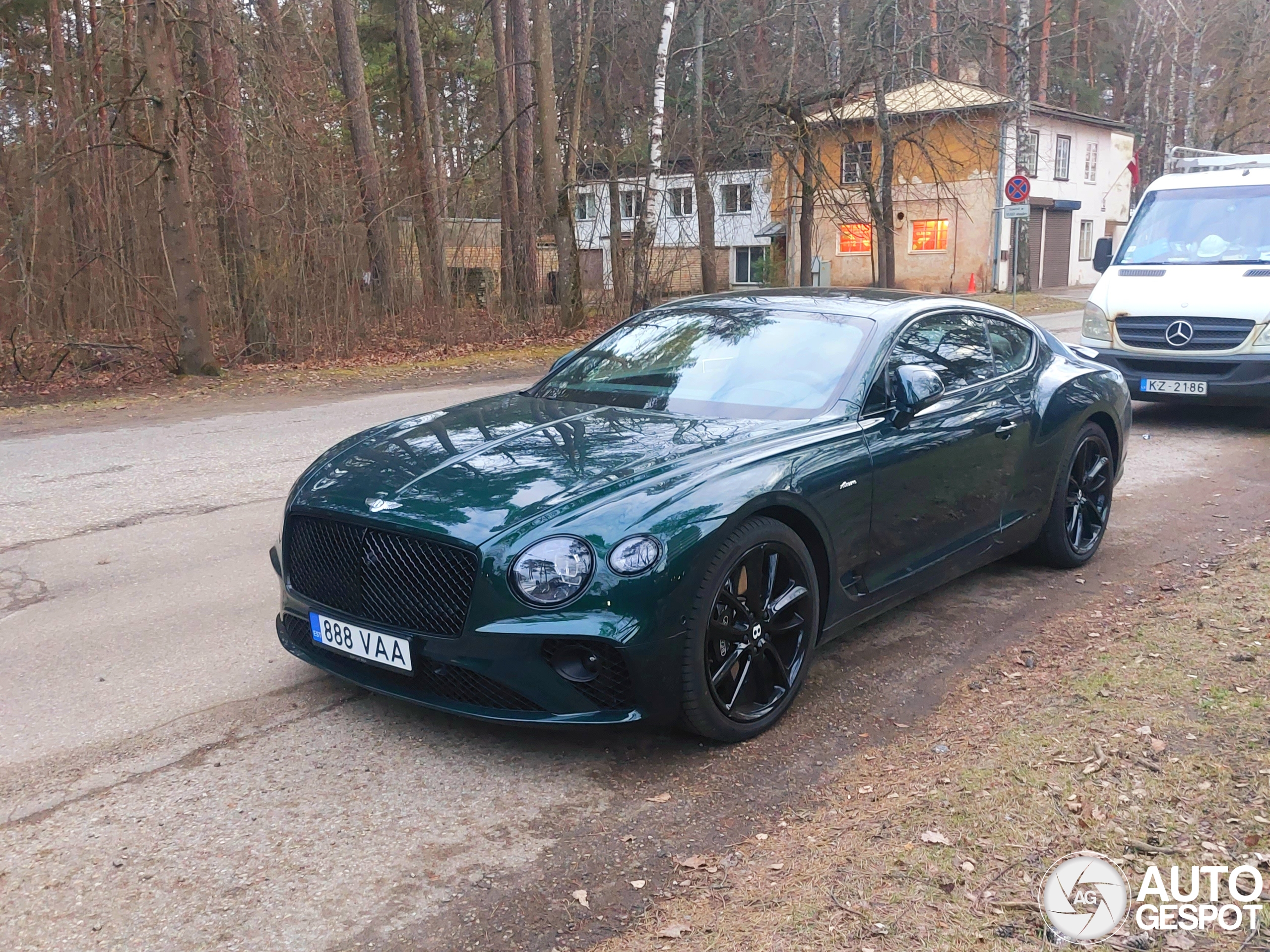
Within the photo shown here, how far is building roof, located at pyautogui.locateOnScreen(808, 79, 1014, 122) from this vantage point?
26438 millimetres

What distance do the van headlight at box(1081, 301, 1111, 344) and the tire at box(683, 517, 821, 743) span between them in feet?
24.9

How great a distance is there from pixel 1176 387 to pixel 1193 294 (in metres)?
0.87

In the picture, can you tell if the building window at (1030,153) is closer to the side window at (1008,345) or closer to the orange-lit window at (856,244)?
the orange-lit window at (856,244)

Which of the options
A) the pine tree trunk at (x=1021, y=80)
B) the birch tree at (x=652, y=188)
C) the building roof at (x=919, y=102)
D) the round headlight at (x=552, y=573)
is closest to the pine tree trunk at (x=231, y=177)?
the birch tree at (x=652, y=188)

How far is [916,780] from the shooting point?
11.6 ft

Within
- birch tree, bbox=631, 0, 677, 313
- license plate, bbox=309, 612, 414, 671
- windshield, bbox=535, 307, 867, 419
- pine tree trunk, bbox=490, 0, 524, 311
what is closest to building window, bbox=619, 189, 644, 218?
birch tree, bbox=631, 0, 677, 313

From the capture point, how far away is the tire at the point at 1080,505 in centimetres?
594

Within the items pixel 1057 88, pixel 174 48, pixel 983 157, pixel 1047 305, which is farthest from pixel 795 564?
pixel 1057 88

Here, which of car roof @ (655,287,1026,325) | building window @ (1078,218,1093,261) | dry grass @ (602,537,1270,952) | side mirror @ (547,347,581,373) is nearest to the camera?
dry grass @ (602,537,1270,952)

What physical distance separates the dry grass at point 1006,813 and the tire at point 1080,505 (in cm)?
144

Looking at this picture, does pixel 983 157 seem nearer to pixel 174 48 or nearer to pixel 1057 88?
A: pixel 1057 88

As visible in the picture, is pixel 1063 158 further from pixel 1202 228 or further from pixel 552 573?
pixel 552 573

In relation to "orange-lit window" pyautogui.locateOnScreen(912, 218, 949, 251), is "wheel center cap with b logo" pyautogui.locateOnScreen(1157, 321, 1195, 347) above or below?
below

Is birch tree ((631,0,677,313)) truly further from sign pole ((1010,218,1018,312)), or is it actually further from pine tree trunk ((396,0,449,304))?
sign pole ((1010,218,1018,312))
